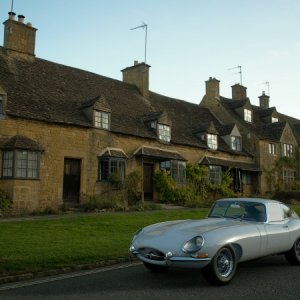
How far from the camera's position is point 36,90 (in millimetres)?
21203

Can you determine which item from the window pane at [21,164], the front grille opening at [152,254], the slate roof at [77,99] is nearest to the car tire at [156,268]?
the front grille opening at [152,254]

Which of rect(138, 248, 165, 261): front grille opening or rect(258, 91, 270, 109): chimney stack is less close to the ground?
rect(258, 91, 270, 109): chimney stack

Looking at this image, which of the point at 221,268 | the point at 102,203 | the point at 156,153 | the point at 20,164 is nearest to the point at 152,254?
the point at 221,268

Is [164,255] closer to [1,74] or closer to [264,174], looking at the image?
[1,74]

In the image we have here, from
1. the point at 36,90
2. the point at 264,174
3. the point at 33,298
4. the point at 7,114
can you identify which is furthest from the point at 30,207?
the point at 264,174

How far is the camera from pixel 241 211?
7.80 metres

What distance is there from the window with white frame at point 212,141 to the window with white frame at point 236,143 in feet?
8.03

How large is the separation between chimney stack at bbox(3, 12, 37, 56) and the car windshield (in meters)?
18.6

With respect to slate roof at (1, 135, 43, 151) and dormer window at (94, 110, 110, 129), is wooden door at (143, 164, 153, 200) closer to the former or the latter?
dormer window at (94, 110, 110, 129)

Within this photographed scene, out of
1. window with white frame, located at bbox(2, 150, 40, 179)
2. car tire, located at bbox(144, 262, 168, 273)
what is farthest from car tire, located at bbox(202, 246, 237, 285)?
window with white frame, located at bbox(2, 150, 40, 179)

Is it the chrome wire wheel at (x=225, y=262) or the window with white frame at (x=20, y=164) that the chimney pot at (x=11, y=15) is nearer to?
the window with white frame at (x=20, y=164)

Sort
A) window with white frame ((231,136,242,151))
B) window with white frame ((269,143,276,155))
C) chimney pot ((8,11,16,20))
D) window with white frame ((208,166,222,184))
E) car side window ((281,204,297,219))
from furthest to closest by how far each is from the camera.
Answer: window with white frame ((269,143,276,155))
window with white frame ((231,136,242,151))
window with white frame ((208,166,222,184))
chimney pot ((8,11,16,20))
car side window ((281,204,297,219))

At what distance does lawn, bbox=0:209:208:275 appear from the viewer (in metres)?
7.82

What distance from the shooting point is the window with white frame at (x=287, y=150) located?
3384cm
